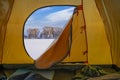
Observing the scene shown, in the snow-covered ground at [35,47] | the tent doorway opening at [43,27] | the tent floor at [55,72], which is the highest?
the tent doorway opening at [43,27]

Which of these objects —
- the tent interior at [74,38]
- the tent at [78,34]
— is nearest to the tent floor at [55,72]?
the tent interior at [74,38]

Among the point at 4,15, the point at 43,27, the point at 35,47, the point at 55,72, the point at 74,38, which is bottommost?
the point at 55,72

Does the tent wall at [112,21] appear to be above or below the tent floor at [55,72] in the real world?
above

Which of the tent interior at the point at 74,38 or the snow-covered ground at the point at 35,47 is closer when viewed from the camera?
the tent interior at the point at 74,38

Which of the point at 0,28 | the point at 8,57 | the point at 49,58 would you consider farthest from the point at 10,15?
the point at 49,58

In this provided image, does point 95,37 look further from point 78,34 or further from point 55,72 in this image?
point 55,72

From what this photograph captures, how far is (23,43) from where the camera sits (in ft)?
12.6

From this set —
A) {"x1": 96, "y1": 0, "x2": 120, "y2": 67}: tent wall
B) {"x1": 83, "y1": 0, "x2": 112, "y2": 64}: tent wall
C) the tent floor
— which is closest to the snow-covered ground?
the tent floor

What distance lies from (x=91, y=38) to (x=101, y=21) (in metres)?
0.28

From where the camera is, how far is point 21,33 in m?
3.84

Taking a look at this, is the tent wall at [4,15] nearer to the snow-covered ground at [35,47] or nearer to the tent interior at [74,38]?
the tent interior at [74,38]

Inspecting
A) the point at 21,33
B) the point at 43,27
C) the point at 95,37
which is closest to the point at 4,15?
the point at 21,33

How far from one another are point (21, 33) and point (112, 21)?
4.27ft

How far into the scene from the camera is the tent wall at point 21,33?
3793mm
